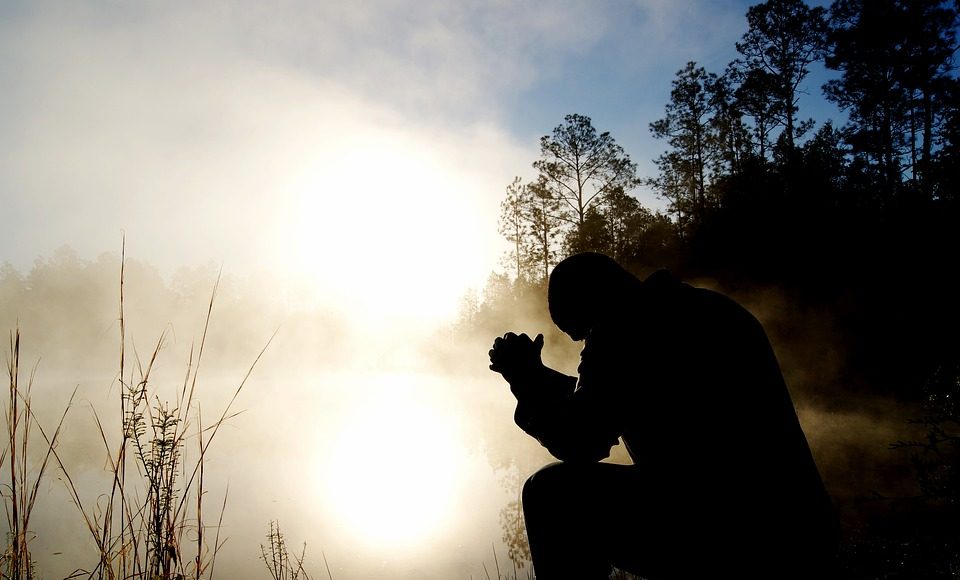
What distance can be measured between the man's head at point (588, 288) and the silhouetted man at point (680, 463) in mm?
209

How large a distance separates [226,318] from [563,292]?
224 ft

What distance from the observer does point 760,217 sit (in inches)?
547

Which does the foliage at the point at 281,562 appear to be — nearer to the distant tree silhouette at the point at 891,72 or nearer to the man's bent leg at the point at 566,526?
the man's bent leg at the point at 566,526

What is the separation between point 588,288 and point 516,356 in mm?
337

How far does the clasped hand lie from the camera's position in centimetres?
155

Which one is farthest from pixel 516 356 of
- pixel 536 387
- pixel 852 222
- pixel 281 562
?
pixel 852 222

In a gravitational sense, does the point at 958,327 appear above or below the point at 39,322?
below

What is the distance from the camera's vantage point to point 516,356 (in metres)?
1.58

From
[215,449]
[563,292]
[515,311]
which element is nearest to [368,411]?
[215,449]

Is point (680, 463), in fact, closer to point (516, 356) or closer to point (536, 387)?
point (536, 387)

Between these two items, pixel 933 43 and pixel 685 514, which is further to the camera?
pixel 933 43

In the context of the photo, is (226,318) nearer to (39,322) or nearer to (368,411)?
(39,322)

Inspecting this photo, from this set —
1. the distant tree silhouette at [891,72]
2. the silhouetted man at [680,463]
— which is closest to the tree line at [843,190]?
the distant tree silhouette at [891,72]

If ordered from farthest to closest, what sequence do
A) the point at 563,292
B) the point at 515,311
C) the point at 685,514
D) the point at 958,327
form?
the point at 515,311
the point at 958,327
the point at 563,292
the point at 685,514
